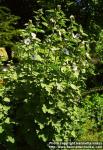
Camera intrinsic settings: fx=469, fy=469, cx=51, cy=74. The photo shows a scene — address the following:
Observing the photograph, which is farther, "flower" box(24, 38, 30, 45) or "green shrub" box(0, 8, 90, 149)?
"flower" box(24, 38, 30, 45)

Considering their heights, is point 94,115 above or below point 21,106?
below

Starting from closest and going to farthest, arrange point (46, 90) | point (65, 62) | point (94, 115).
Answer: point (46, 90) → point (65, 62) → point (94, 115)

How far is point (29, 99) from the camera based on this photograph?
6.92 meters

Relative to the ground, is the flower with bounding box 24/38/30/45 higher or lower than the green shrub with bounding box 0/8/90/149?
higher

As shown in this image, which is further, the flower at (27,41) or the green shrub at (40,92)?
A: the flower at (27,41)

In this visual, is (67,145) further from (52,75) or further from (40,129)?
(52,75)

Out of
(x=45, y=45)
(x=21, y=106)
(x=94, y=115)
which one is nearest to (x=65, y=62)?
(x=45, y=45)

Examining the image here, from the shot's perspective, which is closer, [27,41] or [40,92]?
[40,92]

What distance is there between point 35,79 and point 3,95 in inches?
23.1

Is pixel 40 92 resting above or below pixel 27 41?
below

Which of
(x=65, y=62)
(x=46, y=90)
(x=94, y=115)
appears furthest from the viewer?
(x=94, y=115)

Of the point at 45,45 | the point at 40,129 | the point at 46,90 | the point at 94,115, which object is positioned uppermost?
the point at 45,45

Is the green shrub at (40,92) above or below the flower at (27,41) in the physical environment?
below

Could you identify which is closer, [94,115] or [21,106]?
[21,106]
